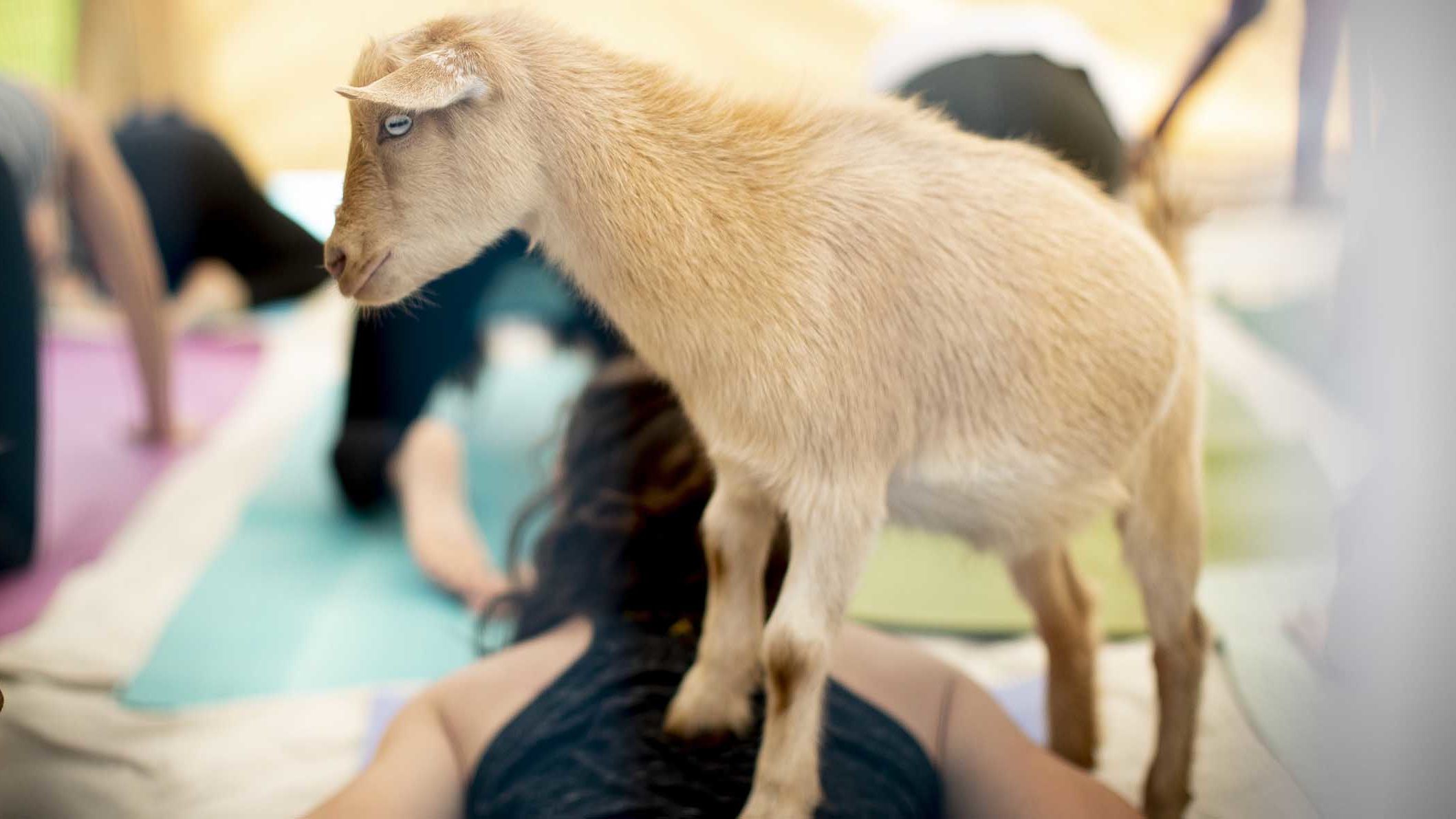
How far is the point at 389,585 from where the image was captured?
104 centimetres

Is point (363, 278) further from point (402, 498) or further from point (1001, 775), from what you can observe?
point (402, 498)

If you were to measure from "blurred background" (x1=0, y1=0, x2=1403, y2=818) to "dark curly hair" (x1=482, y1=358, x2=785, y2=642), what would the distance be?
0.14 m

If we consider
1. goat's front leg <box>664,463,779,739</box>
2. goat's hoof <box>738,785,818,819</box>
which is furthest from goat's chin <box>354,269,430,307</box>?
goat's hoof <box>738,785,818,819</box>

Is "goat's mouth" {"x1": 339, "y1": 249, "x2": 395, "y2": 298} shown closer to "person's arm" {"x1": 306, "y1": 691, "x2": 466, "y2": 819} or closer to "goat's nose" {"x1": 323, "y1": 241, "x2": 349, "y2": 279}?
"goat's nose" {"x1": 323, "y1": 241, "x2": 349, "y2": 279}

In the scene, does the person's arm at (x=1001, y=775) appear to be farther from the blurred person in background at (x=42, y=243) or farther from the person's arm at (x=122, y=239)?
the person's arm at (x=122, y=239)

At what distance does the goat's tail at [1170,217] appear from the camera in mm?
602

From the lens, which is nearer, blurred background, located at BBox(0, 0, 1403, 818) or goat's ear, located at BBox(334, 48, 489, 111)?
goat's ear, located at BBox(334, 48, 489, 111)

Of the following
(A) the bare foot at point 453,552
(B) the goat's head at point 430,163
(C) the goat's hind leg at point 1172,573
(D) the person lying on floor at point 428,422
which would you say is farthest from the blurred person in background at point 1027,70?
(A) the bare foot at point 453,552

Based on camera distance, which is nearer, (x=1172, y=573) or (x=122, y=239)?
(x=1172, y=573)

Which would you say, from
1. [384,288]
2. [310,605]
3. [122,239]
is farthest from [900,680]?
[122,239]

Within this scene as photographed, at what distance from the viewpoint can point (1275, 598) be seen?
24.9 inches

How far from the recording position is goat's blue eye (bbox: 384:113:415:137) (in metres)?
0.44

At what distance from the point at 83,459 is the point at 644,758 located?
63 cm

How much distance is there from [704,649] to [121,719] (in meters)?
0.46
